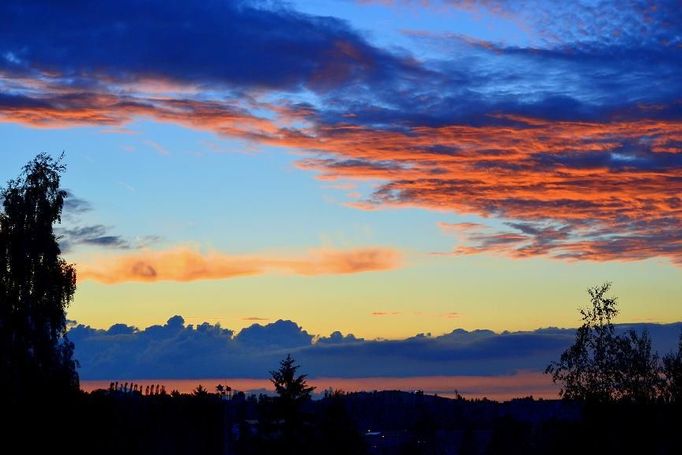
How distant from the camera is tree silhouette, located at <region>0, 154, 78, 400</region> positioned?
60.2 meters

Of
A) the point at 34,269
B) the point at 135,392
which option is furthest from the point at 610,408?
the point at 135,392

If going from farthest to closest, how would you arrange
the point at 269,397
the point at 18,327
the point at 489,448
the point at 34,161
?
the point at 489,448 → the point at 269,397 → the point at 34,161 → the point at 18,327

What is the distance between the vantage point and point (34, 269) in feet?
205

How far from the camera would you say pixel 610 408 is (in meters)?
68.1

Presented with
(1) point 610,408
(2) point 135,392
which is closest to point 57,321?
(1) point 610,408

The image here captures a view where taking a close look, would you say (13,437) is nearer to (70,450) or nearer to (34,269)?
(70,450)

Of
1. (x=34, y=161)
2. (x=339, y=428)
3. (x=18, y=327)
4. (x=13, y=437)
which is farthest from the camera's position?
(x=339, y=428)

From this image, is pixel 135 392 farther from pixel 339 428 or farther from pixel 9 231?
pixel 9 231

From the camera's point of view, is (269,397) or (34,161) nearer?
(34,161)

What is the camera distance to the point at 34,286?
6225cm

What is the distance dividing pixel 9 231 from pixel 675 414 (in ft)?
131

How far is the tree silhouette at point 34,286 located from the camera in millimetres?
60188

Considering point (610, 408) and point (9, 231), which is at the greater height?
point (9, 231)

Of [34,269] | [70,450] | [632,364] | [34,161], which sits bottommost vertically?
[70,450]
